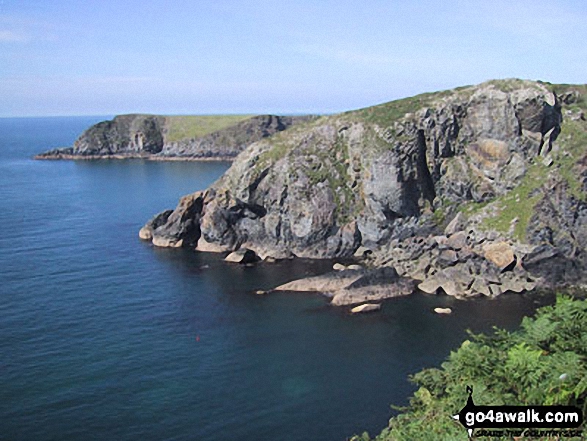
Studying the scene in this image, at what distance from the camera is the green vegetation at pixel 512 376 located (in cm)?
3070

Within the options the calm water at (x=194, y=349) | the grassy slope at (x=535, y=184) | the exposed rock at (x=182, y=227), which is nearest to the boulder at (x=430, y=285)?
the calm water at (x=194, y=349)

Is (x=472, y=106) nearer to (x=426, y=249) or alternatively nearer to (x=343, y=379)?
(x=426, y=249)

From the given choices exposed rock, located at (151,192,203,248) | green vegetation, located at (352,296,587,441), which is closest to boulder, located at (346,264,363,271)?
exposed rock, located at (151,192,203,248)

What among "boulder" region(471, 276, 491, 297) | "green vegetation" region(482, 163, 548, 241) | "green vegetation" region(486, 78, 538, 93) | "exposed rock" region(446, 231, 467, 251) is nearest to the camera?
"boulder" region(471, 276, 491, 297)

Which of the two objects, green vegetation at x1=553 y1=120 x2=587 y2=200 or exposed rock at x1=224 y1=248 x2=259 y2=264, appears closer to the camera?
green vegetation at x1=553 y1=120 x2=587 y2=200

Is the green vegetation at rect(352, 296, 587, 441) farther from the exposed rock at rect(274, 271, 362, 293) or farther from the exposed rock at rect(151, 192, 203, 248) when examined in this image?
the exposed rock at rect(151, 192, 203, 248)

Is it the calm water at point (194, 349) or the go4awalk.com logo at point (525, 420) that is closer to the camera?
the go4awalk.com logo at point (525, 420)

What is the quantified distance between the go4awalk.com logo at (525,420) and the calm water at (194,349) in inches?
1174

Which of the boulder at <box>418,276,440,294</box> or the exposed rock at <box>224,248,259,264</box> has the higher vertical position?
the exposed rock at <box>224,248,259,264</box>

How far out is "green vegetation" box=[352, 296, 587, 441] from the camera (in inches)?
1209

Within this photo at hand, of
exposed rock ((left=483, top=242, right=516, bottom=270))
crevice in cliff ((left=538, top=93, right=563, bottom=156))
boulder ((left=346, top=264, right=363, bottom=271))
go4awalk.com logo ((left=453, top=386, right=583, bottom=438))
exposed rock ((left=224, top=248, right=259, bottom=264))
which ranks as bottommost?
boulder ((left=346, top=264, right=363, bottom=271))

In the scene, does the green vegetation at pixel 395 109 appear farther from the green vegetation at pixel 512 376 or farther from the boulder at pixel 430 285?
the green vegetation at pixel 512 376

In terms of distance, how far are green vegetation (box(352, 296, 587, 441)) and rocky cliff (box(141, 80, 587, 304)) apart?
58449 mm

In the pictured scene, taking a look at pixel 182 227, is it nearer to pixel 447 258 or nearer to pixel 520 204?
pixel 447 258
